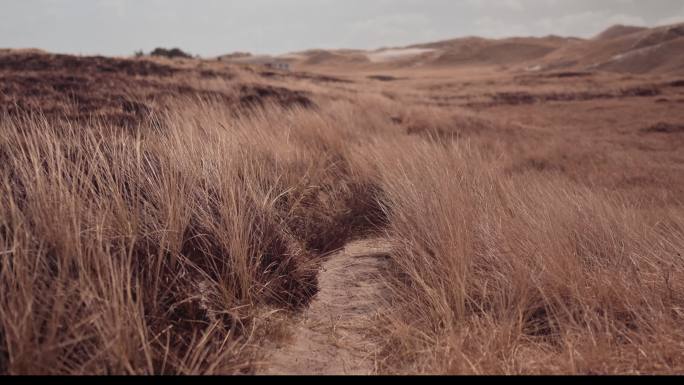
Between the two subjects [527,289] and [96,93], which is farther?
[96,93]

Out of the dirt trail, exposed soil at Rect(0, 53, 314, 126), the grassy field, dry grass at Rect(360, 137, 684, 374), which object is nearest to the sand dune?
exposed soil at Rect(0, 53, 314, 126)

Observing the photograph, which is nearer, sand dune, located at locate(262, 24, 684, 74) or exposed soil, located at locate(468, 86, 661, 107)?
exposed soil, located at locate(468, 86, 661, 107)

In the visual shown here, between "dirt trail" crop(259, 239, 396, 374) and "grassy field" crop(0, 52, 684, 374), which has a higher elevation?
"grassy field" crop(0, 52, 684, 374)

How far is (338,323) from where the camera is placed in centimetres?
203

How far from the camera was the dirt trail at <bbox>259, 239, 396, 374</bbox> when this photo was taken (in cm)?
168

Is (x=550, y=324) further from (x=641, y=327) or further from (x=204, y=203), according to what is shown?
(x=204, y=203)

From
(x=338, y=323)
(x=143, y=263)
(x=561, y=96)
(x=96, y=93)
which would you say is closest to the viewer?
(x=143, y=263)

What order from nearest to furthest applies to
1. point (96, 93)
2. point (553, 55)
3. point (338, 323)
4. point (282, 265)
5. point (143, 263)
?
point (143, 263) → point (338, 323) → point (282, 265) → point (96, 93) → point (553, 55)

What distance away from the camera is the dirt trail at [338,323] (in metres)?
1.68

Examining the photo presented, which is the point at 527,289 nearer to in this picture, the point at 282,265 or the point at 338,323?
the point at 338,323

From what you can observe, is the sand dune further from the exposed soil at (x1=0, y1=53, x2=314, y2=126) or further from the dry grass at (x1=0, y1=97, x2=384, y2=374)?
the dry grass at (x1=0, y1=97, x2=384, y2=374)

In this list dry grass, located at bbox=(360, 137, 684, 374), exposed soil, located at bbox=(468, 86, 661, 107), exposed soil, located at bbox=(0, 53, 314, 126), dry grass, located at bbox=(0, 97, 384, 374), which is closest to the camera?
dry grass, located at bbox=(0, 97, 384, 374)

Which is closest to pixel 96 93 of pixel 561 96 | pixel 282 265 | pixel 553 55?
pixel 282 265

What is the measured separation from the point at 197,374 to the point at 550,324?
1457mm
